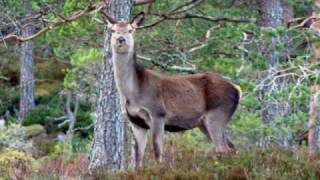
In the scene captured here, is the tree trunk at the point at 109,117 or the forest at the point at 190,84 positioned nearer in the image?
the forest at the point at 190,84

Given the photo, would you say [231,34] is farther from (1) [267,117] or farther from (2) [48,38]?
(2) [48,38]

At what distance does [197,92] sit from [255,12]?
10.9ft

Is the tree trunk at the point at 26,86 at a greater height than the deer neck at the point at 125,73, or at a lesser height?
lesser

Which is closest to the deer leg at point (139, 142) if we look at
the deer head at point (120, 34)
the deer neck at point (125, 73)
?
the deer neck at point (125, 73)

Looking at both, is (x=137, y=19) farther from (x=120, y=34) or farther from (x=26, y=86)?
(x=26, y=86)

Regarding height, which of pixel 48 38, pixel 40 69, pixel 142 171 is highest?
pixel 48 38

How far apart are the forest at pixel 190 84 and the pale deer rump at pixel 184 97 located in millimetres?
16

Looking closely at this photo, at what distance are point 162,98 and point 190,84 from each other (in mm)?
649

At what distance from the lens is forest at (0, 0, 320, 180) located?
9.54 m

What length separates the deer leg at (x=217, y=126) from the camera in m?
11.6

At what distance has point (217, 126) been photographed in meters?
11.6

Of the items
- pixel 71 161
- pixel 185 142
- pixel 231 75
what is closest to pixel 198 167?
pixel 231 75

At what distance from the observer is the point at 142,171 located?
9406 millimetres

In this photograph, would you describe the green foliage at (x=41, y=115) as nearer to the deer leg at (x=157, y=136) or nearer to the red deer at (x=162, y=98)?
the red deer at (x=162, y=98)
